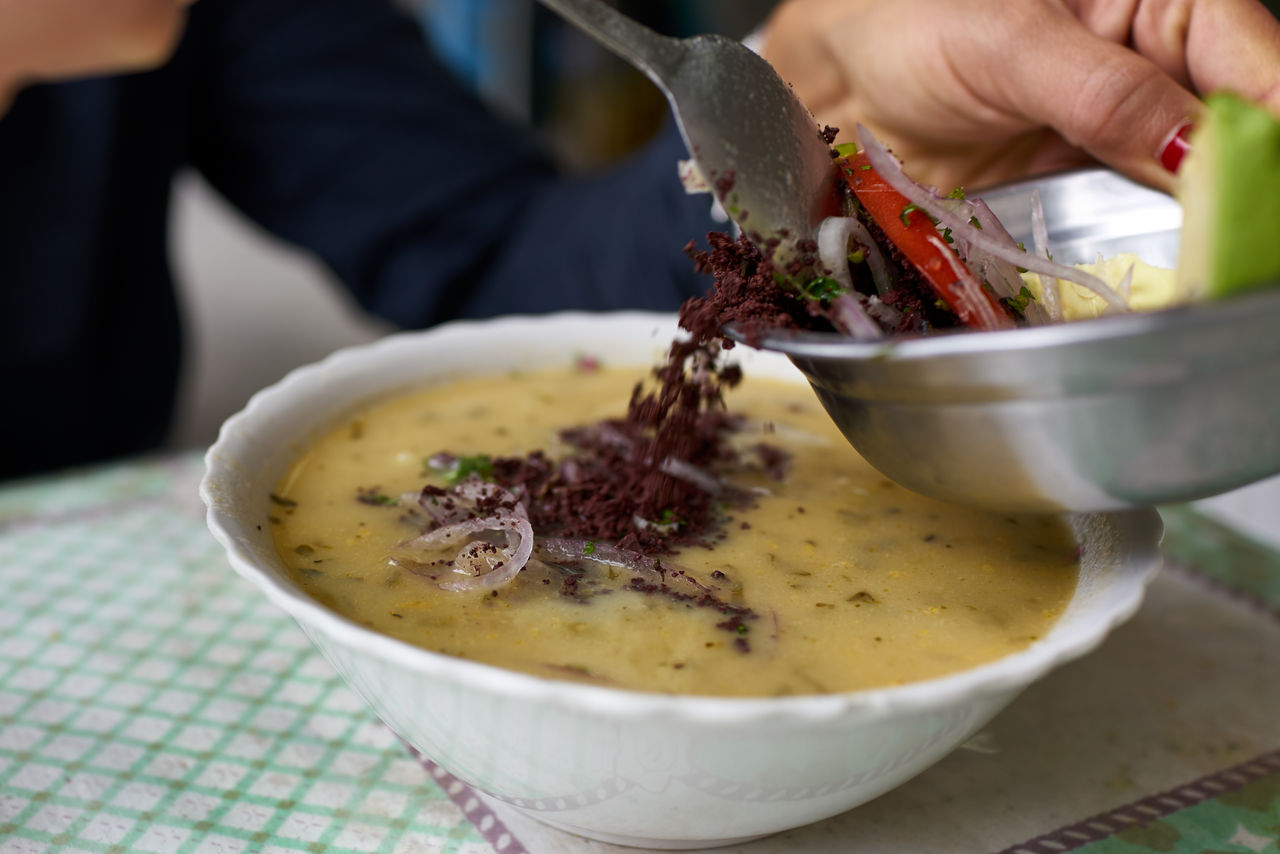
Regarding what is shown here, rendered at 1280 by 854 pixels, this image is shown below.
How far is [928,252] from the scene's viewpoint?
1348mm

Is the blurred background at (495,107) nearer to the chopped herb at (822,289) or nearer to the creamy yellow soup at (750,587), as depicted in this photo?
the creamy yellow soup at (750,587)

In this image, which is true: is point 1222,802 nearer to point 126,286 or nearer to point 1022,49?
point 1022,49

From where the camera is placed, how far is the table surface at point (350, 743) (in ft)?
4.42

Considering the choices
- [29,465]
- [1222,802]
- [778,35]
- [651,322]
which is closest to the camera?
[1222,802]

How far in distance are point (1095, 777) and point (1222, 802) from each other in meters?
0.16

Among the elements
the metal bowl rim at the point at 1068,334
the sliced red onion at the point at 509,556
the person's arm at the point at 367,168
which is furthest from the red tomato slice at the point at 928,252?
the person's arm at the point at 367,168

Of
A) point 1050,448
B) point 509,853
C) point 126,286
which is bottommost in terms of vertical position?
point 126,286

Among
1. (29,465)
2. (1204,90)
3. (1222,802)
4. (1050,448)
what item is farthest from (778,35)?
(29,465)

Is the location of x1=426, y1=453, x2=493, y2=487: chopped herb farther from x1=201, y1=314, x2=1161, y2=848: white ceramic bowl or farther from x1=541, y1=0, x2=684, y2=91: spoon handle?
x1=541, y1=0, x2=684, y2=91: spoon handle

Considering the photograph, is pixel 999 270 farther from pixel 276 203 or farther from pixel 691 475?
pixel 276 203

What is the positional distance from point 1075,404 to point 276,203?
3198 millimetres

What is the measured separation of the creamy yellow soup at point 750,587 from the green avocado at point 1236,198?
0.50 meters

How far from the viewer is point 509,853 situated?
132cm

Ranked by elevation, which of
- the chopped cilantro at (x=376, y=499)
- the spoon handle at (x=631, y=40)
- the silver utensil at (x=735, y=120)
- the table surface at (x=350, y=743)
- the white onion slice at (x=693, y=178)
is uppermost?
the spoon handle at (x=631, y=40)
